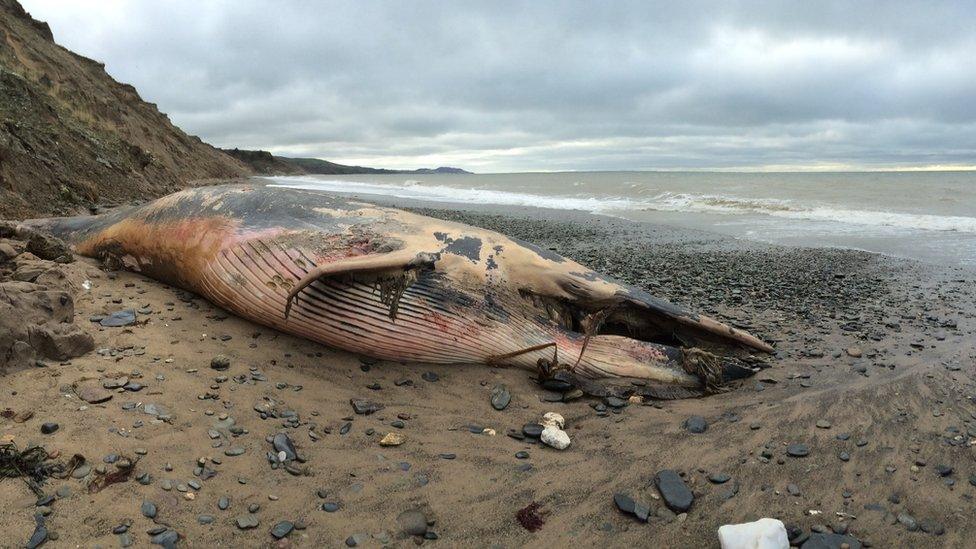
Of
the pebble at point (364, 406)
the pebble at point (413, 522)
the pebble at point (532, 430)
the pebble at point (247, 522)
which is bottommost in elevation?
the pebble at point (413, 522)

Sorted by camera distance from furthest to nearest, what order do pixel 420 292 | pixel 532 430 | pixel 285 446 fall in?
pixel 420 292
pixel 532 430
pixel 285 446

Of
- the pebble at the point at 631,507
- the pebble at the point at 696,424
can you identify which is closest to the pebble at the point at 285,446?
the pebble at the point at 631,507

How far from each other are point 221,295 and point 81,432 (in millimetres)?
2112

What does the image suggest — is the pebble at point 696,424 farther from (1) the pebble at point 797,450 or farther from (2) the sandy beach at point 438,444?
(1) the pebble at point 797,450

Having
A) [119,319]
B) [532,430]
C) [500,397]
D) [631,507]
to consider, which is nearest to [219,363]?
[119,319]

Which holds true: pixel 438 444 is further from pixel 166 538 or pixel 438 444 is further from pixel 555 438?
pixel 166 538

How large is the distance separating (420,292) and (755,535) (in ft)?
9.86

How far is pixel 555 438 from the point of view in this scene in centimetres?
368

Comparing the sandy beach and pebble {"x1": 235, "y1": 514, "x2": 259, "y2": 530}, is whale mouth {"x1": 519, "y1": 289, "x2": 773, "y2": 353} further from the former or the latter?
pebble {"x1": 235, "y1": 514, "x2": 259, "y2": 530}

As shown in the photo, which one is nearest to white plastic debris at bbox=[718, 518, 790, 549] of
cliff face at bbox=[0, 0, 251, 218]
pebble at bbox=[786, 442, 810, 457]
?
pebble at bbox=[786, 442, 810, 457]

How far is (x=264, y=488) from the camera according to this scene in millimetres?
2996

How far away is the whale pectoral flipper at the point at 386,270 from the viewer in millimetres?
4293

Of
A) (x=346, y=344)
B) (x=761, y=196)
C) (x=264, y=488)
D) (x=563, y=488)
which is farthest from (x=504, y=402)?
(x=761, y=196)

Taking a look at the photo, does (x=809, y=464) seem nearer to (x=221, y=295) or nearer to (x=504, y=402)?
(x=504, y=402)
